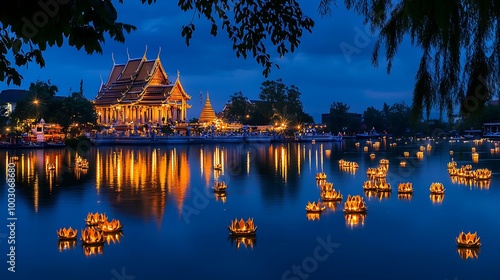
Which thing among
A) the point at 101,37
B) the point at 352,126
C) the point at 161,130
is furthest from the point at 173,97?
the point at 101,37

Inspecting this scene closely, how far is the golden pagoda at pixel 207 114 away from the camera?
232 feet

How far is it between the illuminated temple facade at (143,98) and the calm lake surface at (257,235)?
4131 cm

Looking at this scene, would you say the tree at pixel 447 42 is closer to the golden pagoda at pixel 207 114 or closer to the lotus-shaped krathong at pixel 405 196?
the lotus-shaped krathong at pixel 405 196

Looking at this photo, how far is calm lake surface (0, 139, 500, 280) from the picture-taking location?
9.15 meters

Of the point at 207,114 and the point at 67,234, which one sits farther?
the point at 207,114

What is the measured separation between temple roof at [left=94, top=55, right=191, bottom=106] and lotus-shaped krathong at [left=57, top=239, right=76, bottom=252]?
168 ft

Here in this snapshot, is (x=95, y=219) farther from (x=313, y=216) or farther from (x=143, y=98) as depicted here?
(x=143, y=98)

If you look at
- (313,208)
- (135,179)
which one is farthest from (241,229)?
(135,179)

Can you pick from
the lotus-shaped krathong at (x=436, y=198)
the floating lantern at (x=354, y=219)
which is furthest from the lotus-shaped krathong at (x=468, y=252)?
the lotus-shaped krathong at (x=436, y=198)

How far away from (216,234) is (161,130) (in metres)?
51.2

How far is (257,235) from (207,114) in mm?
60109

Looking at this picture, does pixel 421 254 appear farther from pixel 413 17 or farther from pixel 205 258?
pixel 413 17

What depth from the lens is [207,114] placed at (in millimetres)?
71125

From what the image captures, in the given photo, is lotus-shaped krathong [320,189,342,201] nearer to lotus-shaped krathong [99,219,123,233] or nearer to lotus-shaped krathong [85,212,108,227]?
lotus-shaped krathong [99,219,123,233]
